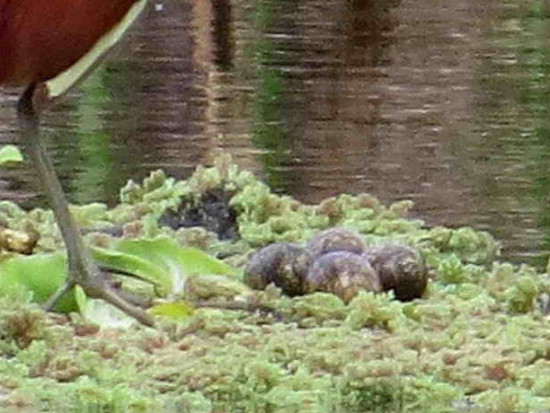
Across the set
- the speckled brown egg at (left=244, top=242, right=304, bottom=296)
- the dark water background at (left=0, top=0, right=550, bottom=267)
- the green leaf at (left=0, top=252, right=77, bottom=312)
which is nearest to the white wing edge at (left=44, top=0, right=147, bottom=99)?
the dark water background at (left=0, top=0, right=550, bottom=267)

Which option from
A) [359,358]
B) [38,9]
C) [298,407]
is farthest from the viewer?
[38,9]

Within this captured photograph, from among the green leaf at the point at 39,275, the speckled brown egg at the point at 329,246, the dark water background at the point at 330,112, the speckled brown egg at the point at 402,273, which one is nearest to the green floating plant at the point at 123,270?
the green leaf at the point at 39,275

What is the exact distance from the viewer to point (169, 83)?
774cm

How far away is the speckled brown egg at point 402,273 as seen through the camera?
15.2 ft

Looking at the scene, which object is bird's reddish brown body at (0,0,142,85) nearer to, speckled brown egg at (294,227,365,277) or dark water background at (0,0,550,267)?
dark water background at (0,0,550,267)

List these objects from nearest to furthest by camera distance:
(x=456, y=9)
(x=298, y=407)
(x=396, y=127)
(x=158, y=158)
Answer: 1. (x=298, y=407)
2. (x=158, y=158)
3. (x=396, y=127)
4. (x=456, y=9)

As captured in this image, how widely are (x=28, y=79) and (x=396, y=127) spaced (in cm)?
255

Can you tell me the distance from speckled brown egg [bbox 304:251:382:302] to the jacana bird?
0.38 metres

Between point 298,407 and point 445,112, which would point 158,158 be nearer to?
point 445,112

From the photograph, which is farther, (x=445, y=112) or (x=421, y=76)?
(x=421, y=76)

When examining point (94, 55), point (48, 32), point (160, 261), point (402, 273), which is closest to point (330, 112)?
point (160, 261)

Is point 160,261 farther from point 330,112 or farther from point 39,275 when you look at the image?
point 330,112

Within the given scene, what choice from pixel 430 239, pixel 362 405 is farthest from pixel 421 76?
pixel 362 405

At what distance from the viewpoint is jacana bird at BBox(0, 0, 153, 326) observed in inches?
173
